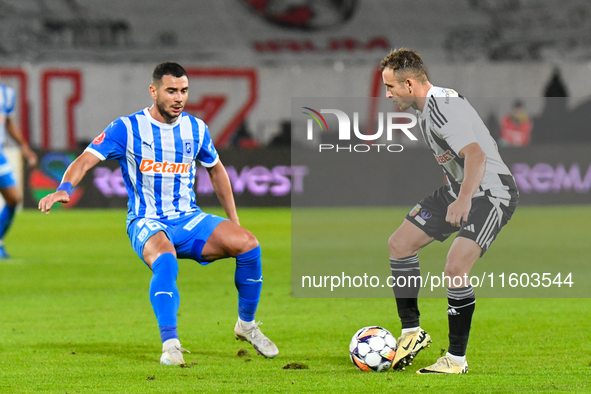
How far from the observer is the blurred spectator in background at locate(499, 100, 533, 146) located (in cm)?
2152

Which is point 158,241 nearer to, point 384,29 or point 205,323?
point 205,323

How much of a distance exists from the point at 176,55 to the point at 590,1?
15.5m

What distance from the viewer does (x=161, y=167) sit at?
539cm

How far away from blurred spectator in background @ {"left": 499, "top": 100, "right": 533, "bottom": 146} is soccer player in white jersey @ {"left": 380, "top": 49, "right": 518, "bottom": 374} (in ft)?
54.9

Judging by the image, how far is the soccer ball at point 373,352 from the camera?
4.79 meters

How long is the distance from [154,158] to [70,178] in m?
0.62

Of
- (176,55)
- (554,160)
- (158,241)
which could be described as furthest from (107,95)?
(158,241)

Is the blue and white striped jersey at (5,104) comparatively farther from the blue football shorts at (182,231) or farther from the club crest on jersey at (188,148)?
the blue football shorts at (182,231)

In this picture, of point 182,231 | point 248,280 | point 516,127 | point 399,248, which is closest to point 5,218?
point 182,231

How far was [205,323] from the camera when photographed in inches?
260

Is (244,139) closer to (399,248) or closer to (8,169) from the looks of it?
(8,169)

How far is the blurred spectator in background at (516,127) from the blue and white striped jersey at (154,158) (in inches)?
662

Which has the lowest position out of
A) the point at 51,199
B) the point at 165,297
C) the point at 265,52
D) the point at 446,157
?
the point at 165,297

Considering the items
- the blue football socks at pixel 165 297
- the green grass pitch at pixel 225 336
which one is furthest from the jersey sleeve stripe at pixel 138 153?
the green grass pitch at pixel 225 336
